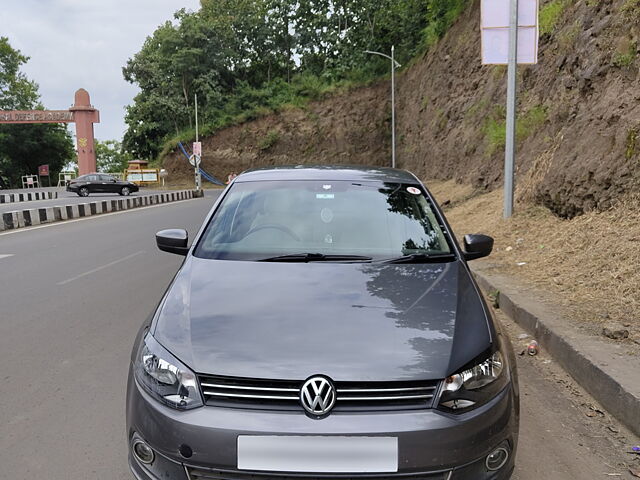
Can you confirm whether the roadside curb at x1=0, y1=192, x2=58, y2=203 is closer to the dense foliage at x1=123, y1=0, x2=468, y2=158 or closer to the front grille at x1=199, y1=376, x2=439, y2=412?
the dense foliage at x1=123, y1=0, x2=468, y2=158

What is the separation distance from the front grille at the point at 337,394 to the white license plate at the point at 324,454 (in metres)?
0.12

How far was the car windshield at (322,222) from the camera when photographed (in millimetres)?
3139

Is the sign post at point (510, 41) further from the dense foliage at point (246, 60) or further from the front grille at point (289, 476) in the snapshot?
the dense foliage at point (246, 60)

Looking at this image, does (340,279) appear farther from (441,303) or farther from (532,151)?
(532,151)

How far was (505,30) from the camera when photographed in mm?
8867

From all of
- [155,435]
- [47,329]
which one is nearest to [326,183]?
[155,435]

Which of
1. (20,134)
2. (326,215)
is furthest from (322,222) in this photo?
(20,134)

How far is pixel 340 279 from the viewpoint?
8.78 feet

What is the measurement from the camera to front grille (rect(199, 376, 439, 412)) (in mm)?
1990

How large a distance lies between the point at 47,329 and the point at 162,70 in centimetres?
4873

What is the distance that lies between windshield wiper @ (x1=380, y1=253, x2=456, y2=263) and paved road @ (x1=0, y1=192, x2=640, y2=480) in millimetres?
1083

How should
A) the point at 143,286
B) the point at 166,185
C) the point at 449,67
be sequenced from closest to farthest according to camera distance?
the point at 143,286, the point at 449,67, the point at 166,185

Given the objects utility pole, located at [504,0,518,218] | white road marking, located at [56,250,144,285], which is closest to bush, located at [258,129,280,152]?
white road marking, located at [56,250,144,285]

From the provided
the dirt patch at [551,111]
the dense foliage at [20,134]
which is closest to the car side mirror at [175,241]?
the dirt patch at [551,111]
